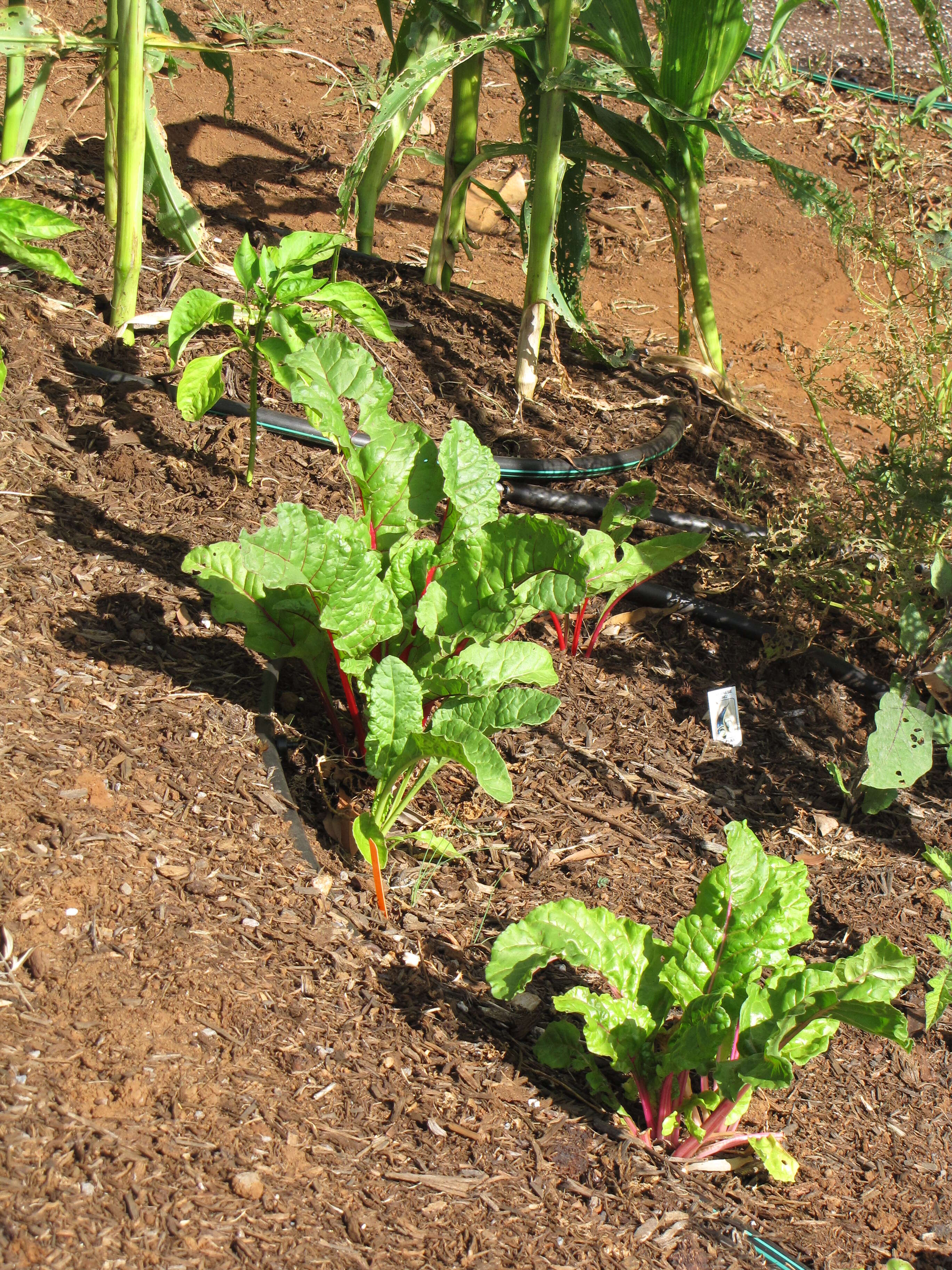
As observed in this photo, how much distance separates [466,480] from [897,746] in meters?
1.13

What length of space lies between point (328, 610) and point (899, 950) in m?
1.11

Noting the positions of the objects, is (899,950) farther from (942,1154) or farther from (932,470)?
(932,470)

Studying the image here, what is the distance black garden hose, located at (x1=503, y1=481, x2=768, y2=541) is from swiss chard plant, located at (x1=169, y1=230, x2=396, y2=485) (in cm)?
69

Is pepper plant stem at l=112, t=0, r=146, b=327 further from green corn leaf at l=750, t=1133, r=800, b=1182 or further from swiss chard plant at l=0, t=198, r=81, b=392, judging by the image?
green corn leaf at l=750, t=1133, r=800, b=1182

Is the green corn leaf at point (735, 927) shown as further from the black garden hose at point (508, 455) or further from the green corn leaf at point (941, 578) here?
the black garden hose at point (508, 455)

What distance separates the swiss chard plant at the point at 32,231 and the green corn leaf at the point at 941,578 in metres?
1.85

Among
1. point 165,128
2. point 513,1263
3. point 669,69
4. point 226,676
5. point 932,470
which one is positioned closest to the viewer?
point 513,1263

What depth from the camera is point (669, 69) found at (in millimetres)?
3227

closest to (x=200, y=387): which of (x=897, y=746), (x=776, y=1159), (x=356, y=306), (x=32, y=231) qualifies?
(x=356, y=306)

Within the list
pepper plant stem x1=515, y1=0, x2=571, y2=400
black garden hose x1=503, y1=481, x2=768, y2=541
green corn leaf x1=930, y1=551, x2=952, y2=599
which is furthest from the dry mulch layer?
pepper plant stem x1=515, y1=0, x2=571, y2=400

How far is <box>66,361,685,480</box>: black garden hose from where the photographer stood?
2967 mm

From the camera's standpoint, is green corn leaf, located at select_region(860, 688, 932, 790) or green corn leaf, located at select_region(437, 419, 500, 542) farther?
green corn leaf, located at select_region(860, 688, 932, 790)

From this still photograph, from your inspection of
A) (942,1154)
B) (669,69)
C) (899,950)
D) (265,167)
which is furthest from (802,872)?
(265,167)

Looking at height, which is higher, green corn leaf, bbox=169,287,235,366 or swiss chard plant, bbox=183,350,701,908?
green corn leaf, bbox=169,287,235,366
